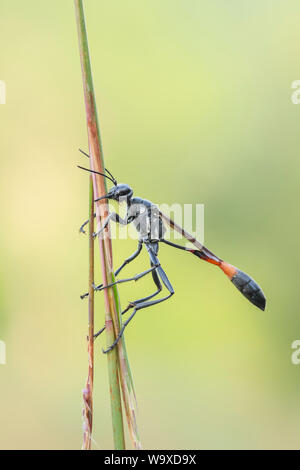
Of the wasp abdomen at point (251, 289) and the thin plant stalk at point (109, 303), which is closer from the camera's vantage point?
the thin plant stalk at point (109, 303)

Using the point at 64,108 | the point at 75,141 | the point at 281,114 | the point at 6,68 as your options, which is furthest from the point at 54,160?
the point at 281,114

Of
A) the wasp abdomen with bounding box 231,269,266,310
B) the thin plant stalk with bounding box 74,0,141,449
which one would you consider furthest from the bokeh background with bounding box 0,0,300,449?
the thin plant stalk with bounding box 74,0,141,449

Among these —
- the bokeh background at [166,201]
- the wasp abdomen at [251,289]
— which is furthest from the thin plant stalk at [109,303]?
the bokeh background at [166,201]

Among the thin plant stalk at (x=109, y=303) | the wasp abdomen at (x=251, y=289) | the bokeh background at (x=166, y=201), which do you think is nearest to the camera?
the thin plant stalk at (x=109, y=303)

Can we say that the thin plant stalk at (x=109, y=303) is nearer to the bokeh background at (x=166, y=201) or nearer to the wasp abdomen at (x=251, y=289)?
the wasp abdomen at (x=251, y=289)

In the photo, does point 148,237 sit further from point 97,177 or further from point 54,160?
point 54,160

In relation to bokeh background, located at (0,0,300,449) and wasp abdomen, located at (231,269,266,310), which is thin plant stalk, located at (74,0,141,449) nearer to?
wasp abdomen, located at (231,269,266,310)
